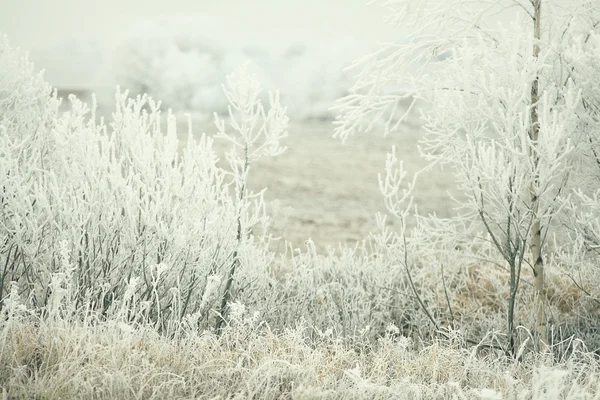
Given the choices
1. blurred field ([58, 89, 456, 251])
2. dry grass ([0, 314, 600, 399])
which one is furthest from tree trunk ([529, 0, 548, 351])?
blurred field ([58, 89, 456, 251])

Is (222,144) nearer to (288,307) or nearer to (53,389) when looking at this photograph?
(288,307)

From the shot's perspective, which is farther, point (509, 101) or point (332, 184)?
point (332, 184)

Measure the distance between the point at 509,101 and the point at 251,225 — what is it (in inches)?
74.1

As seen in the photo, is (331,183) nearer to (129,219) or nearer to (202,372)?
(129,219)

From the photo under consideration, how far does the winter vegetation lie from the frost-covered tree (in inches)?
0.7

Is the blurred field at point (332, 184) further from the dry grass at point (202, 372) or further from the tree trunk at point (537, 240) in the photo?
the dry grass at point (202, 372)

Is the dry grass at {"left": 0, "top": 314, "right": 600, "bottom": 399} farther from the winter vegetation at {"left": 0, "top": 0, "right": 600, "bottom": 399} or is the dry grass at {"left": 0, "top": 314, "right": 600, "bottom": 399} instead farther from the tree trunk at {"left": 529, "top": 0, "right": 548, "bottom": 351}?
the tree trunk at {"left": 529, "top": 0, "right": 548, "bottom": 351}

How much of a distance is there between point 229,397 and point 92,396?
0.60 m

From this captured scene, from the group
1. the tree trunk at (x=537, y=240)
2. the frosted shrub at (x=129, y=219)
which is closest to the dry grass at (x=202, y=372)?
the frosted shrub at (x=129, y=219)

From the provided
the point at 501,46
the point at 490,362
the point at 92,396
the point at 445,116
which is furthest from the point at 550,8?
the point at 92,396

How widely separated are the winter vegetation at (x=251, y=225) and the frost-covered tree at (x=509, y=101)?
17 mm

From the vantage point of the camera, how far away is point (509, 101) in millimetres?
3664

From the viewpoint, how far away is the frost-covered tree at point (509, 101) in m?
3.83

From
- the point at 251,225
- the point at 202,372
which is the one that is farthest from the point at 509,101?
the point at 202,372
